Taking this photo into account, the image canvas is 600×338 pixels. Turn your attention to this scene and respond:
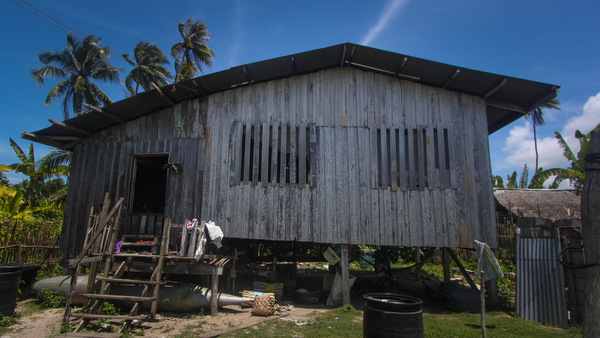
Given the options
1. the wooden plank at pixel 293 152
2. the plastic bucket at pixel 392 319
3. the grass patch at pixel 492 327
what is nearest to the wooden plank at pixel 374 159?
the wooden plank at pixel 293 152

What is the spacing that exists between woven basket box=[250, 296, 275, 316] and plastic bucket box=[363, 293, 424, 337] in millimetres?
3901

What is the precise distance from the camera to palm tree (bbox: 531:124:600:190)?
838 inches

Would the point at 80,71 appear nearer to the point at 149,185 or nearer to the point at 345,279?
the point at 149,185

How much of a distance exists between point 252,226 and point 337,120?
3.83 metres

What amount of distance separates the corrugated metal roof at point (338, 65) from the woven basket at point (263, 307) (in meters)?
6.02

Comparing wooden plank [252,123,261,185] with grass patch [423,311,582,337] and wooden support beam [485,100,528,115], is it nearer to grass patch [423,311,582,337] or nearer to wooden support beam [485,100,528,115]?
grass patch [423,311,582,337]

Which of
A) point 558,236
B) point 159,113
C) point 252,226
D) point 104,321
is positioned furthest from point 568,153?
point 104,321

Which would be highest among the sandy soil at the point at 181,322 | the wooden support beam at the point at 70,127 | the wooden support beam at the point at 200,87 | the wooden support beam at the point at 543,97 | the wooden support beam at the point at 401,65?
the wooden support beam at the point at 401,65

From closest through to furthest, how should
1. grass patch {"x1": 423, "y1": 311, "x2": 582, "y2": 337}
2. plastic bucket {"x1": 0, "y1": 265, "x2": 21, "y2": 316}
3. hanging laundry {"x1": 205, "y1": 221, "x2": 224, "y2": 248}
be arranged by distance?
1. grass patch {"x1": 423, "y1": 311, "x2": 582, "y2": 337}
2. plastic bucket {"x1": 0, "y1": 265, "x2": 21, "y2": 316}
3. hanging laundry {"x1": 205, "y1": 221, "x2": 224, "y2": 248}

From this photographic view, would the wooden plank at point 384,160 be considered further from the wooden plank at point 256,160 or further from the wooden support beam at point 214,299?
the wooden support beam at point 214,299

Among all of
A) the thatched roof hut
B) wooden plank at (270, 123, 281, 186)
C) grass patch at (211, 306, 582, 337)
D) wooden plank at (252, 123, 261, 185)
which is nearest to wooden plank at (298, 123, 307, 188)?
wooden plank at (270, 123, 281, 186)

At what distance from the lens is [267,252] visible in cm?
1747

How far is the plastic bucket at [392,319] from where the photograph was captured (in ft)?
13.8

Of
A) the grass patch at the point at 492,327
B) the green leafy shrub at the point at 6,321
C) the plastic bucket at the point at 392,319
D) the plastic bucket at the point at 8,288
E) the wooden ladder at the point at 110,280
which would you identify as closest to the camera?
the plastic bucket at the point at 392,319
